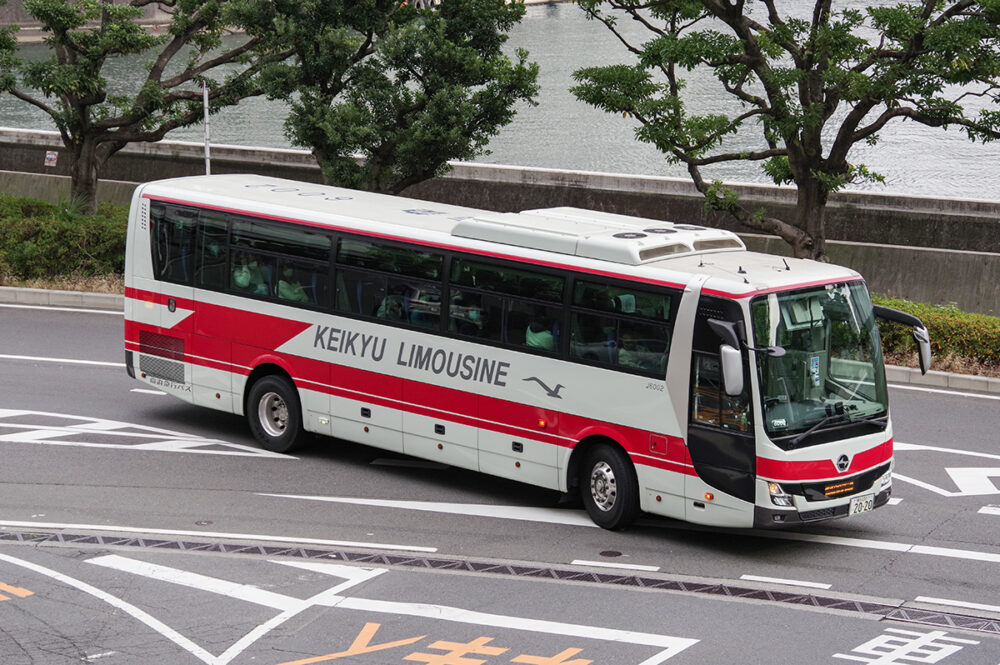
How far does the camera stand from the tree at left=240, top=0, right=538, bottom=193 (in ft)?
74.8

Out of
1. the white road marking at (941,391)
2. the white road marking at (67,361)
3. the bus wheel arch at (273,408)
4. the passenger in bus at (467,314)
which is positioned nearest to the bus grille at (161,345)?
the bus wheel arch at (273,408)

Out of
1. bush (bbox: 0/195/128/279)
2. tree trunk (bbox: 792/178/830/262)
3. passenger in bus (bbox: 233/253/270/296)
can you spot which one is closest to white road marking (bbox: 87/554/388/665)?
passenger in bus (bbox: 233/253/270/296)

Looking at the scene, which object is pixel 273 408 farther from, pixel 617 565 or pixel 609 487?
pixel 617 565

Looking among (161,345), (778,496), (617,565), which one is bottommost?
(617,565)

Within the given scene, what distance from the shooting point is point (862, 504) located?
468 inches

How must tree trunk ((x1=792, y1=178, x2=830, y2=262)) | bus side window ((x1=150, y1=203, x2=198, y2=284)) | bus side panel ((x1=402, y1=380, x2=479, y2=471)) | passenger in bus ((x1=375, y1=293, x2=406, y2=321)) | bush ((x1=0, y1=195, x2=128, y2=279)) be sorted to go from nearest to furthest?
bus side panel ((x1=402, y1=380, x2=479, y2=471)), passenger in bus ((x1=375, y1=293, x2=406, y2=321)), bus side window ((x1=150, y1=203, x2=198, y2=284)), tree trunk ((x1=792, y1=178, x2=830, y2=262)), bush ((x1=0, y1=195, x2=128, y2=279))

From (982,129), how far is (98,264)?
48.8 feet

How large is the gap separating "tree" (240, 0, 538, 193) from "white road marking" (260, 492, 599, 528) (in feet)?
34.5

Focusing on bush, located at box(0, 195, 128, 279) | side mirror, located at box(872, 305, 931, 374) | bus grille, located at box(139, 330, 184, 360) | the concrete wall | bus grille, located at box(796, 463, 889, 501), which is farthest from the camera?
bush, located at box(0, 195, 128, 279)

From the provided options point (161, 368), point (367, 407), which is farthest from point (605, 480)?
point (161, 368)

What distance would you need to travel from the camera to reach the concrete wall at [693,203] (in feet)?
75.4

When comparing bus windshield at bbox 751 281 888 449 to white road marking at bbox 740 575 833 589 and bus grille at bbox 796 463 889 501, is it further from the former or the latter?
white road marking at bbox 740 575 833 589

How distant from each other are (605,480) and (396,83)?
12.8 meters

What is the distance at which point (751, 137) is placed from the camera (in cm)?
4541
